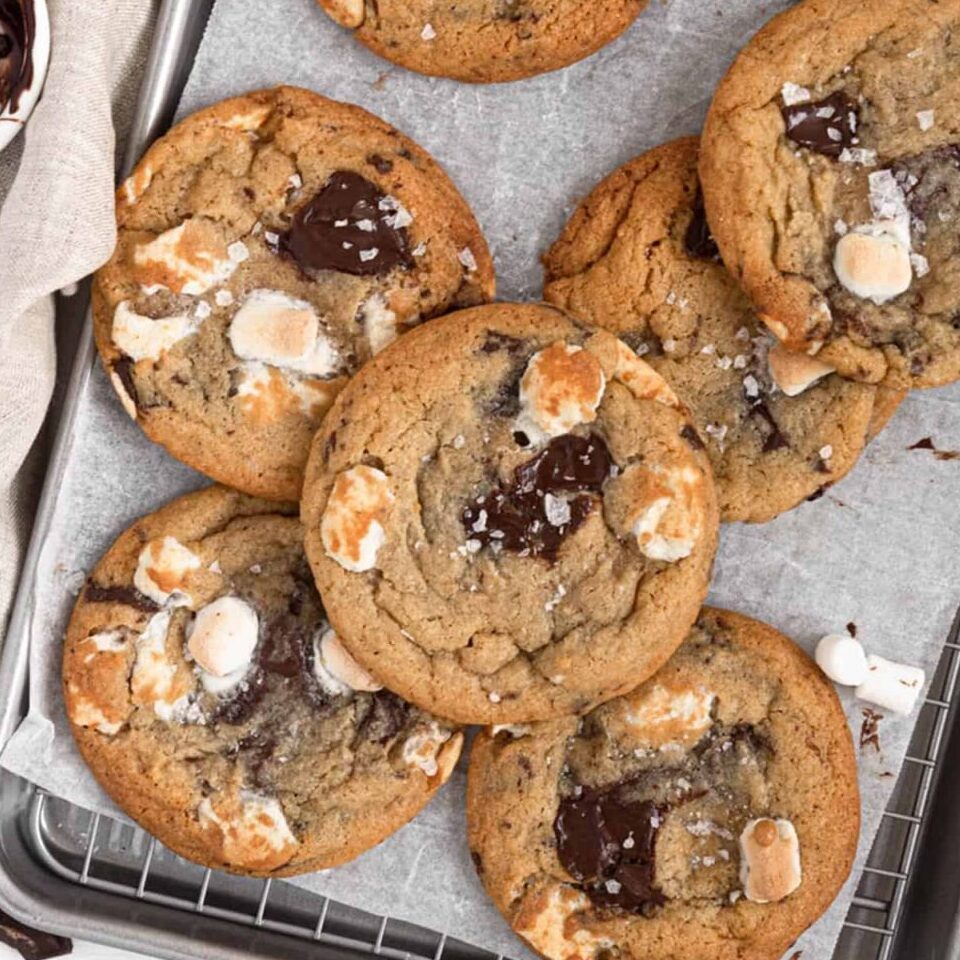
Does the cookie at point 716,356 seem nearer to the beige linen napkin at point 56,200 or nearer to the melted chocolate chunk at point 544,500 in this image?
the melted chocolate chunk at point 544,500

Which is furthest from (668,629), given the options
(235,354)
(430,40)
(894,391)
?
(430,40)

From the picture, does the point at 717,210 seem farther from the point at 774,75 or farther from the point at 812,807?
the point at 812,807

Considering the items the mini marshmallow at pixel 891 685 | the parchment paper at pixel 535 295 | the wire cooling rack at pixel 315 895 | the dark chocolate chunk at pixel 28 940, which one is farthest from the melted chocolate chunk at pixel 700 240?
the dark chocolate chunk at pixel 28 940

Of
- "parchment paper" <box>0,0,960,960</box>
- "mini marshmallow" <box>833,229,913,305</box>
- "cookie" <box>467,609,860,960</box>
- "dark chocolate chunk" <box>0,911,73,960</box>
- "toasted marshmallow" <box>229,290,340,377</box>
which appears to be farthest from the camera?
"dark chocolate chunk" <box>0,911,73,960</box>

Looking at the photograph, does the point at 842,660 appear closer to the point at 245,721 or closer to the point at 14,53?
the point at 245,721

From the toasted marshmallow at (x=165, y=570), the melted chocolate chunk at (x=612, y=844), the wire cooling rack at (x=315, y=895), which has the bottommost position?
the wire cooling rack at (x=315, y=895)

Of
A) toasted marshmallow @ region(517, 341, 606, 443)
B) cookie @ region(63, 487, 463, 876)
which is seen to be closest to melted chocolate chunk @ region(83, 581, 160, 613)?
cookie @ region(63, 487, 463, 876)

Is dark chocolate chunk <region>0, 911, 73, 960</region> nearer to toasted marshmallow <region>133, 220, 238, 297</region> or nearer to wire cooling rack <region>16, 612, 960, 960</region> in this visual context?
wire cooling rack <region>16, 612, 960, 960</region>
